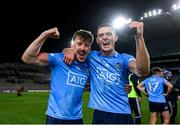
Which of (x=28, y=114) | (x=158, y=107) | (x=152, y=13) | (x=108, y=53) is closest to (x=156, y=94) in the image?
(x=158, y=107)

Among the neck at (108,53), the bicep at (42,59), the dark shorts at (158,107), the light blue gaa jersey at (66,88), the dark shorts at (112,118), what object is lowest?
the dark shorts at (158,107)

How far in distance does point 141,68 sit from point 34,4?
149 feet

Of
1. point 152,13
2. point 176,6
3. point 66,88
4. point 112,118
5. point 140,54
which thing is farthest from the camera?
point 152,13

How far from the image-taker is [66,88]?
14.4 feet

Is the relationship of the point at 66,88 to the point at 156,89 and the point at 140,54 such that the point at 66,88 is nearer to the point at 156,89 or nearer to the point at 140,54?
the point at 140,54

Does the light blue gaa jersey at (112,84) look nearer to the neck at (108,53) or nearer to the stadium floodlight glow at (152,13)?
the neck at (108,53)

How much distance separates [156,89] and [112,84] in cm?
600

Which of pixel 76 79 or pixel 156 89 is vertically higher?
pixel 76 79

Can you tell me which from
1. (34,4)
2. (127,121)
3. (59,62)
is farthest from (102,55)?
(34,4)

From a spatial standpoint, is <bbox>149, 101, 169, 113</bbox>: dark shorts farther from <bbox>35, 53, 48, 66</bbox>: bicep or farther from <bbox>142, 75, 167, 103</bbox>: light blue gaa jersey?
<bbox>35, 53, 48, 66</bbox>: bicep

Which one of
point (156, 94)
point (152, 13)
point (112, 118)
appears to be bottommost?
point (156, 94)

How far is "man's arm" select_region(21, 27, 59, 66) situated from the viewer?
433 cm

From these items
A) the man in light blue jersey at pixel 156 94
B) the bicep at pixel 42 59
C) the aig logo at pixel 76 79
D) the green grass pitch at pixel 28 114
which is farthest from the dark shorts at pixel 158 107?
the bicep at pixel 42 59

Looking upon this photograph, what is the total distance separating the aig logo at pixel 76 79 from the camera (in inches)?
173
